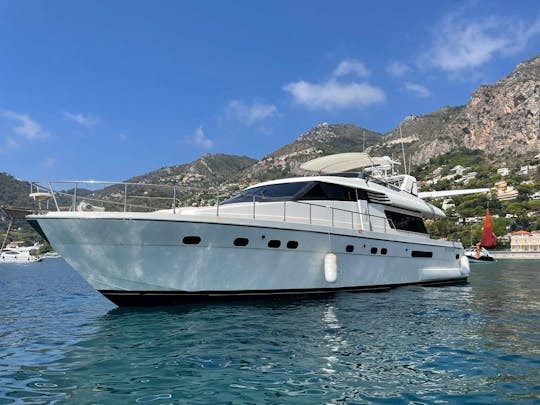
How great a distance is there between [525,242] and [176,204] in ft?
254

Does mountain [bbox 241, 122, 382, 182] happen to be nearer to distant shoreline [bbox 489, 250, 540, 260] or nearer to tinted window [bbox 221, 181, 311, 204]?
distant shoreline [bbox 489, 250, 540, 260]

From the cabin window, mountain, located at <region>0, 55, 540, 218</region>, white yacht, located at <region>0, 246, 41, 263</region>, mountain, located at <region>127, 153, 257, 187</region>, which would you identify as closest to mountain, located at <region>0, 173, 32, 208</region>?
mountain, located at <region>0, 55, 540, 218</region>

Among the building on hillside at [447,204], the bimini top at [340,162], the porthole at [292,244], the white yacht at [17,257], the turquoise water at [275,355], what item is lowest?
the white yacht at [17,257]

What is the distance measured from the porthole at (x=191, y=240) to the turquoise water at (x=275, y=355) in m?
1.44

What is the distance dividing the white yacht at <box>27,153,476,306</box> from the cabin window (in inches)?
3.2

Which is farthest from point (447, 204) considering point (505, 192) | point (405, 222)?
point (405, 222)

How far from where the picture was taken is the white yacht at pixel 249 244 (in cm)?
870

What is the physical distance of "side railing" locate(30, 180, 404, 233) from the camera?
9.04 metres

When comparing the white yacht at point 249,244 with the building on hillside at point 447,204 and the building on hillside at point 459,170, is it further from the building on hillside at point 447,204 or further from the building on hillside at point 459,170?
the building on hillside at point 459,170

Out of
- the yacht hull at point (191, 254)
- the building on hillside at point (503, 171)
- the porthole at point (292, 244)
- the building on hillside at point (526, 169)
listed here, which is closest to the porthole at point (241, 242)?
the yacht hull at point (191, 254)

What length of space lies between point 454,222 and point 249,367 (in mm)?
100191

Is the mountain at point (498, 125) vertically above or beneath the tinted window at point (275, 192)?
above

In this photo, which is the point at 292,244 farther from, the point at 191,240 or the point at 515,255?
the point at 515,255

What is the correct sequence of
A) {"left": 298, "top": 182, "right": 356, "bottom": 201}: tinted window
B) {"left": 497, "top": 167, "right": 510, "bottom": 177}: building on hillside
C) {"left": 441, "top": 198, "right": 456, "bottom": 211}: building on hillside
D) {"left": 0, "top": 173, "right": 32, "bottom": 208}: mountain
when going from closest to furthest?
{"left": 298, "top": 182, "right": 356, "bottom": 201}: tinted window < {"left": 0, "top": 173, "right": 32, "bottom": 208}: mountain < {"left": 441, "top": 198, "right": 456, "bottom": 211}: building on hillside < {"left": 497, "top": 167, "right": 510, "bottom": 177}: building on hillside
